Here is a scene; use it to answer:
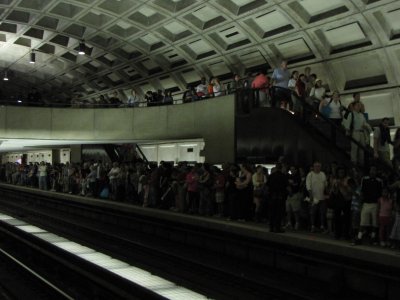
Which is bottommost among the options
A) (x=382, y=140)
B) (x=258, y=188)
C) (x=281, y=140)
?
(x=258, y=188)

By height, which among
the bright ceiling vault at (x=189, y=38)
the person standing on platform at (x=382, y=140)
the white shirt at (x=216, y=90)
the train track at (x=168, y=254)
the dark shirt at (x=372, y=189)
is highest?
the bright ceiling vault at (x=189, y=38)

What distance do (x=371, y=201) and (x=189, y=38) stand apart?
17382mm

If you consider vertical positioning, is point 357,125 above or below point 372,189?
above

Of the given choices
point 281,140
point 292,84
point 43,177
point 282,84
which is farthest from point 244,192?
point 43,177

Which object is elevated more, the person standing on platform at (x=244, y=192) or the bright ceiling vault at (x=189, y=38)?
the bright ceiling vault at (x=189, y=38)

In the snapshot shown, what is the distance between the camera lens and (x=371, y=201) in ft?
30.8

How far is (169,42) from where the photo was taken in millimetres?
26219

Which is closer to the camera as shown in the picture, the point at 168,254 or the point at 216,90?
the point at 168,254

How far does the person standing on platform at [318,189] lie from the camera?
10.8m

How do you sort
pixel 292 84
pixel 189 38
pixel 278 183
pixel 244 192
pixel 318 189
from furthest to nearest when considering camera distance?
pixel 189 38, pixel 292 84, pixel 244 192, pixel 278 183, pixel 318 189

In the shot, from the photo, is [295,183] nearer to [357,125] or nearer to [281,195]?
[281,195]

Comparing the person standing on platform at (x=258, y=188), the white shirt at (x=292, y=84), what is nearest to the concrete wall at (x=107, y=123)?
the white shirt at (x=292, y=84)

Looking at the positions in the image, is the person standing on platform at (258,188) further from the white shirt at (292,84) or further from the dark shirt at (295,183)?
the white shirt at (292,84)

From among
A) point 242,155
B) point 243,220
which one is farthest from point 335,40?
point 243,220
